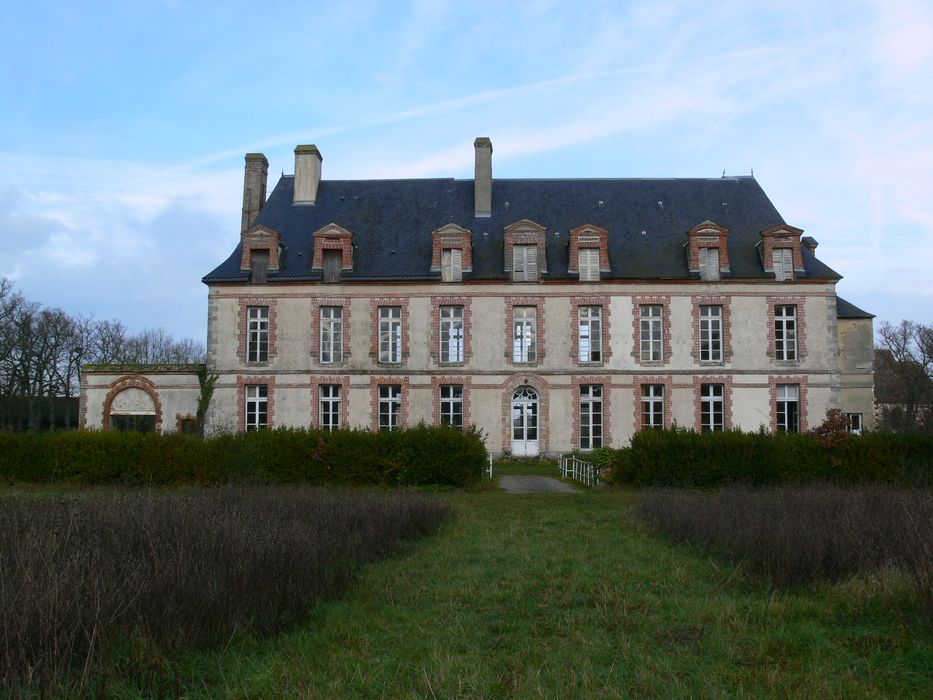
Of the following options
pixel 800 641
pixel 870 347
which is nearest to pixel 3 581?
pixel 800 641

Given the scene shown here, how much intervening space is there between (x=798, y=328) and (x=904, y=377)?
2134 centimetres

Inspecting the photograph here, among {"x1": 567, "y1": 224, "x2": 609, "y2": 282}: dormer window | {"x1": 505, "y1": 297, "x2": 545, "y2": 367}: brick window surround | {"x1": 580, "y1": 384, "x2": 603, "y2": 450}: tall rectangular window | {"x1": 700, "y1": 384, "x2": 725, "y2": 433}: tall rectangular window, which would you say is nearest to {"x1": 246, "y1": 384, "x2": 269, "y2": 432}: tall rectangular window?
{"x1": 505, "y1": 297, "x2": 545, "y2": 367}: brick window surround

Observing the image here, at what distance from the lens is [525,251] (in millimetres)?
26516

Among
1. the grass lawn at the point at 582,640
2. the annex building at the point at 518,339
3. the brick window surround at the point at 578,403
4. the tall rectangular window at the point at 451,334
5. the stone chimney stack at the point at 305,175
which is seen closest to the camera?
the grass lawn at the point at 582,640

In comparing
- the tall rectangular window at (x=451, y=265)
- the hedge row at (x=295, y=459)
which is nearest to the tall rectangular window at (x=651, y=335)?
the tall rectangular window at (x=451, y=265)

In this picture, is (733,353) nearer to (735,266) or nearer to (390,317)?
(735,266)

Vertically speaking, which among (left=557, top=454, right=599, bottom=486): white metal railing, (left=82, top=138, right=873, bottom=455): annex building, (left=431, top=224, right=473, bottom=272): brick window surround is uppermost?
(left=431, top=224, right=473, bottom=272): brick window surround

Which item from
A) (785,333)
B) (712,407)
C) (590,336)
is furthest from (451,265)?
(785,333)

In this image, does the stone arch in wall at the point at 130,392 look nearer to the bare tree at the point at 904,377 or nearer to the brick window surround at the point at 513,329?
the brick window surround at the point at 513,329

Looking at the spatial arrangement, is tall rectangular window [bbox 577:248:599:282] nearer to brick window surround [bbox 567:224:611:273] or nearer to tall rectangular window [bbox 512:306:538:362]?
brick window surround [bbox 567:224:611:273]

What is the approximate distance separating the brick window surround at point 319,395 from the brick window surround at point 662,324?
912 cm

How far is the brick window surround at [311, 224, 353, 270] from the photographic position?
87.2 ft

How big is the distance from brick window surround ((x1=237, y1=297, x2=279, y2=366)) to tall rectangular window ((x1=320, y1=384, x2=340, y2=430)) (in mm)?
2032

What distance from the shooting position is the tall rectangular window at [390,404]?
26.5 meters
